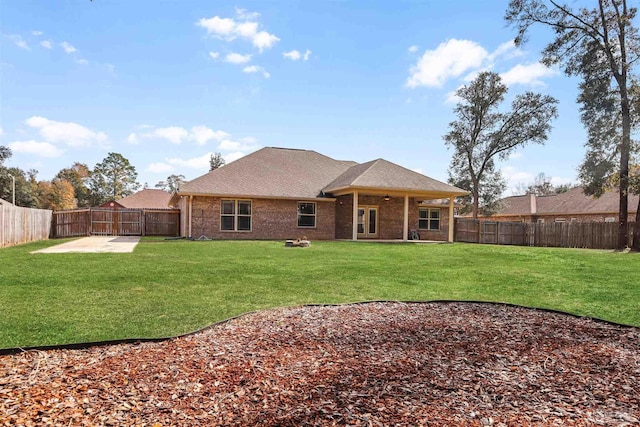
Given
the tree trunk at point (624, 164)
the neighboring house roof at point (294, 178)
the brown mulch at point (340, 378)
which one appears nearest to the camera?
the brown mulch at point (340, 378)

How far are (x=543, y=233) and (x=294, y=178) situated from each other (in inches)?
558

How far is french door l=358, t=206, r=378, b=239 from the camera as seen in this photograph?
21.7 metres

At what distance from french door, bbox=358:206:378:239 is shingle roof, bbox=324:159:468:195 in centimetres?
214

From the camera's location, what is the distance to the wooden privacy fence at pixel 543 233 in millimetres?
19953

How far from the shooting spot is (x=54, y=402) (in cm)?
258

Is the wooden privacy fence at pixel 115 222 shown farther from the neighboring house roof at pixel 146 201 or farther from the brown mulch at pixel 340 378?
the brown mulch at pixel 340 378

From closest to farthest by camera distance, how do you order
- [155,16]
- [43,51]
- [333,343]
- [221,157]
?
[333,343], [155,16], [43,51], [221,157]

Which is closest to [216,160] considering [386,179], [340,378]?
[386,179]

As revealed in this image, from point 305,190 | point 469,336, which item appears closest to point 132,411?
point 469,336

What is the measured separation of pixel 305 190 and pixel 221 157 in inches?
1211

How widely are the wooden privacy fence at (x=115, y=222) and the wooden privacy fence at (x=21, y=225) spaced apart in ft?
3.66

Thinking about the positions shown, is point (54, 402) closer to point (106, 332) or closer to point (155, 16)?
point (106, 332)

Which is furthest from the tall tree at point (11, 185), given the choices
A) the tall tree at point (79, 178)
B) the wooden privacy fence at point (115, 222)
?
the wooden privacy fence at point (115, 222)

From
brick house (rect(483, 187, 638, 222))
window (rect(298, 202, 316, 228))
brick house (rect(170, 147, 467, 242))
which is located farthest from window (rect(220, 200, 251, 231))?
brick house (rect(483, 187, 638, 222))
